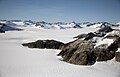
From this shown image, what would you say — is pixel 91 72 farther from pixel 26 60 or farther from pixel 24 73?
pixel 26 60

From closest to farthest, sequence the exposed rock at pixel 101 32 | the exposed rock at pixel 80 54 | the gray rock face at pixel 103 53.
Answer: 1. the exposed rock at pixel 80 54
2. the gray rock face at pixel 103 53
3. the exposed rock at pixel 101 32

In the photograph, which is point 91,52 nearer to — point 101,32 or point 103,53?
point 103,53

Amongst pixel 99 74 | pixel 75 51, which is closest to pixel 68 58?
pixel 75 51

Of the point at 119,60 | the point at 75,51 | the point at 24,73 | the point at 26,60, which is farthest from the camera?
the point at 75,51

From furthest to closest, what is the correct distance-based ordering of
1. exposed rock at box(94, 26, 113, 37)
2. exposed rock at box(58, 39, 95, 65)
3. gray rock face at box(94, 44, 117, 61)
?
exposed rock at box(94, 26, 113, 37) < gray rock face at box(94, 44, 117, 61) < exposed rock at box(58, 39, 95, 65)

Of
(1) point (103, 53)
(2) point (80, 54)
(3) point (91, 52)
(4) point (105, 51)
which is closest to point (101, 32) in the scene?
(4) point (105, 51)

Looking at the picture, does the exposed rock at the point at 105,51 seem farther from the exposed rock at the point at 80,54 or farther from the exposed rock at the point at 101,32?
the exposed rock at the point at 101,32

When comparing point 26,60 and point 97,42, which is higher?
point 97,42

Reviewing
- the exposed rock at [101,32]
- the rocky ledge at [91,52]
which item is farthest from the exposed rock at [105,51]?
the exposed rock at [101,32]

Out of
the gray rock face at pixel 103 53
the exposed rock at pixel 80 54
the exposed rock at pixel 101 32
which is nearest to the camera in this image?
the exposed rock at pixel 80 54

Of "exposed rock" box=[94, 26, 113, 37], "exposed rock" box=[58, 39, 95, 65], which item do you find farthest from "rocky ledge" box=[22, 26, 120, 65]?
"exposed rock" box=[94, 26, 113, 37]

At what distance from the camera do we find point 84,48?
21.9 meters

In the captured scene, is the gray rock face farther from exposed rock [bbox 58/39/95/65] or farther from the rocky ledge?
exposed rock [bbox 58/39/95/65]

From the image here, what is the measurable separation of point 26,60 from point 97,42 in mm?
8450
